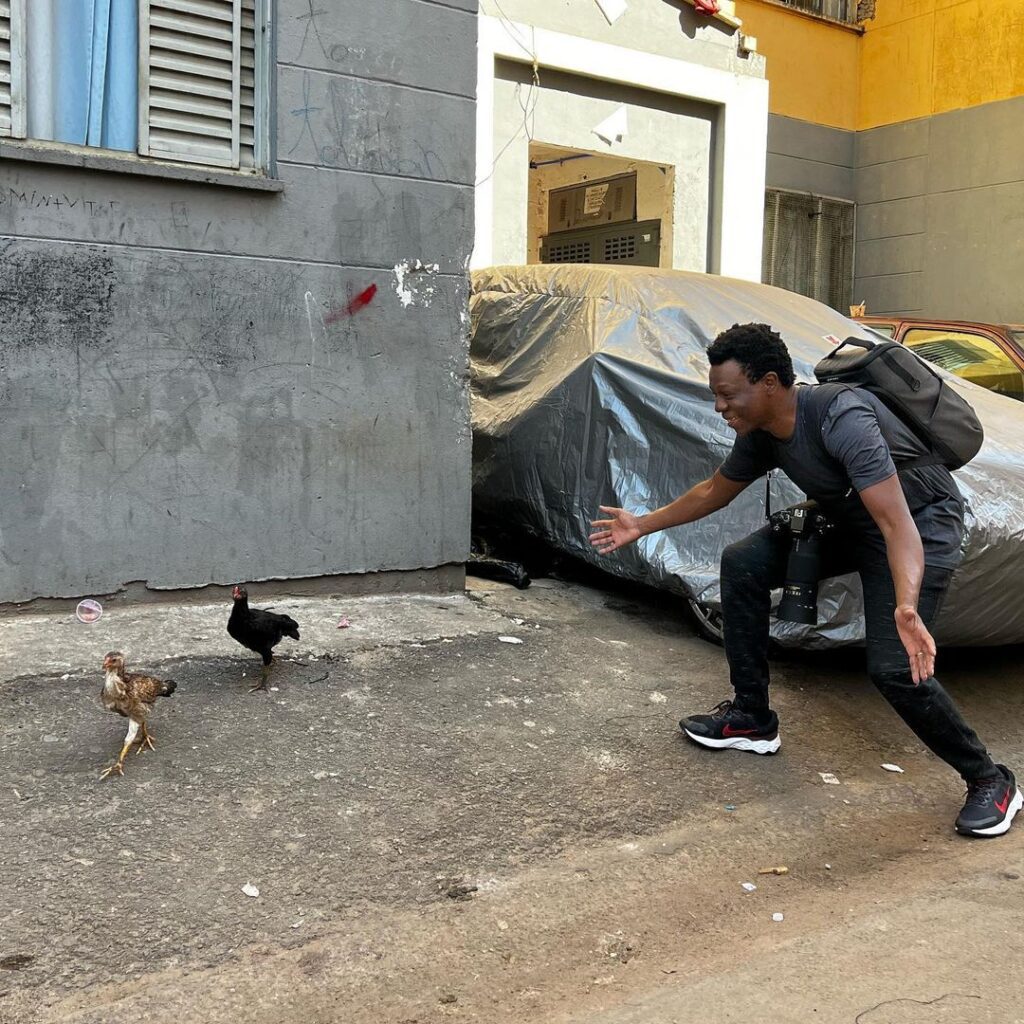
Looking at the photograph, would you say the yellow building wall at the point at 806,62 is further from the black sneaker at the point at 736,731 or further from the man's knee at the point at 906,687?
the man's knee at the point at 906,687

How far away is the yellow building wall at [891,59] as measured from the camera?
13617mm

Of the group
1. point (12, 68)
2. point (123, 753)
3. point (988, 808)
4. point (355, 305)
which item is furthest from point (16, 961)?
point (12, 68)

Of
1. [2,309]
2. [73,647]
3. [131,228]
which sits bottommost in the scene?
[73,647]

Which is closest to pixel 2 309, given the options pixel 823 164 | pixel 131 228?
pixel 131 228

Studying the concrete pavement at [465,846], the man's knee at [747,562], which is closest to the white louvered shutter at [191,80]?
the concrete pavement at [465,846]

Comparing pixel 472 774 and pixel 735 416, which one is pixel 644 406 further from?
pixel 472 774

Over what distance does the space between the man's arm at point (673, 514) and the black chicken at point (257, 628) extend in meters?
1.27

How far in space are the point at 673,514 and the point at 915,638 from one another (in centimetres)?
110

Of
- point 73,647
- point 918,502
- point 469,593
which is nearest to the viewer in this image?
point 918,502

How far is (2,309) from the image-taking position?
178 inches

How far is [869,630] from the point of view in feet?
11.5

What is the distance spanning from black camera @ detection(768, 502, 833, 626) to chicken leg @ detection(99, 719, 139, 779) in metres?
2.21

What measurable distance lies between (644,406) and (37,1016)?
12.5 ft

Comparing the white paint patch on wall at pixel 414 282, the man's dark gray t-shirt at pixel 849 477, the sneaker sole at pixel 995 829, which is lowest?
the sneaker sole at pixel 995 829
